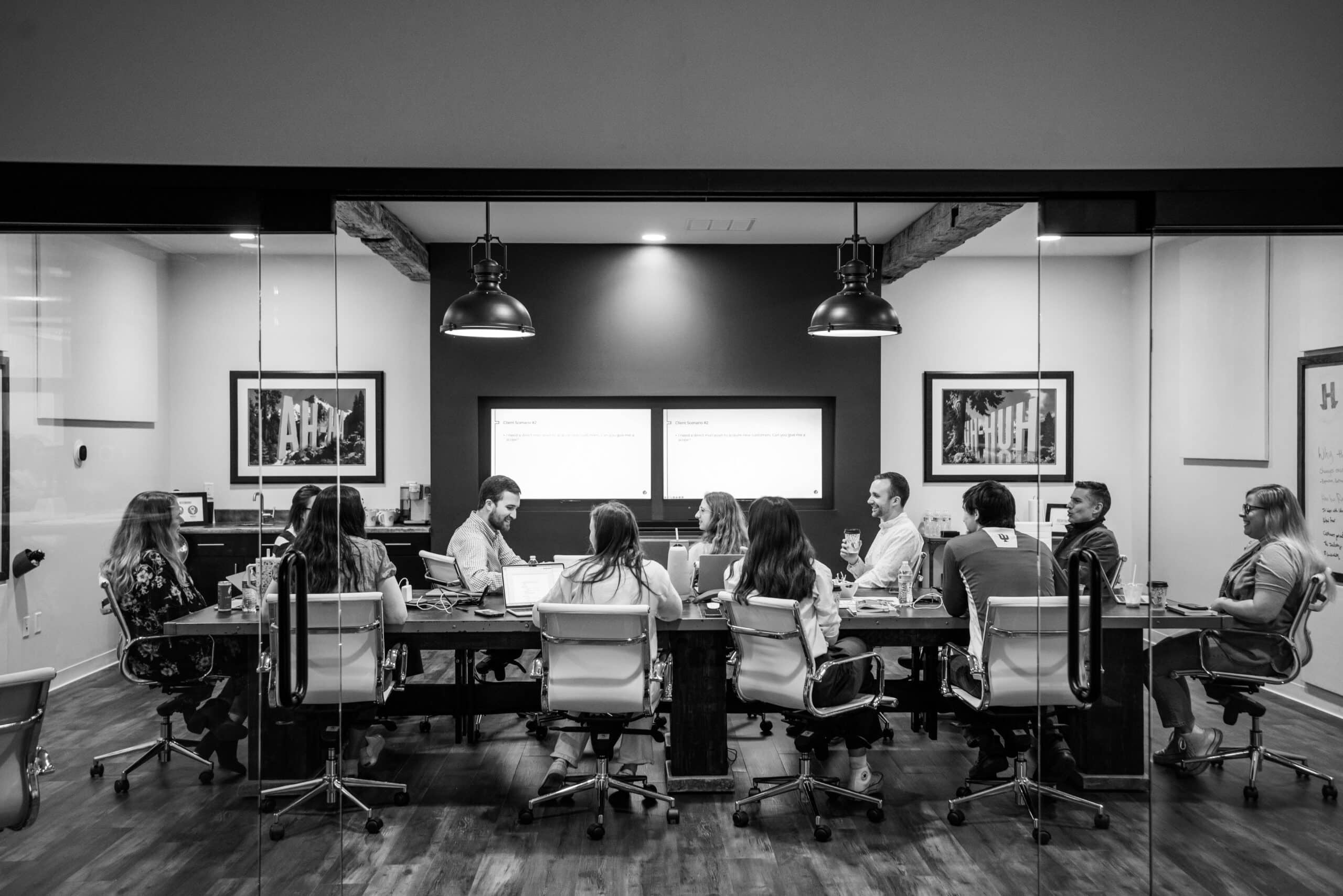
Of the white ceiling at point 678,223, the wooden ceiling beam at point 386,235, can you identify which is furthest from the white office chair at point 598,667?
the wooden ceiling beam at point 386,235

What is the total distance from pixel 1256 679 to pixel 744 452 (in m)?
4.48

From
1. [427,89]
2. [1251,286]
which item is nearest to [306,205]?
[427,89]

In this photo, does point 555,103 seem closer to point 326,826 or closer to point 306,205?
point 306,205

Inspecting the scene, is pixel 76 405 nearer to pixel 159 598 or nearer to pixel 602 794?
pixel 159 598

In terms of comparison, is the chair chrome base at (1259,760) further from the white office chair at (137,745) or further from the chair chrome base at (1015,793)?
the white office chair at (137,745)

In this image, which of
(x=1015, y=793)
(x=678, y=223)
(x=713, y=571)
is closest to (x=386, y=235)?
(x=678, y=223)

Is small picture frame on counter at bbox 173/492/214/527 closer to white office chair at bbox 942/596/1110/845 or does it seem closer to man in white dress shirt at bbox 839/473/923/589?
white office chair at bbox 942/596/1110/845

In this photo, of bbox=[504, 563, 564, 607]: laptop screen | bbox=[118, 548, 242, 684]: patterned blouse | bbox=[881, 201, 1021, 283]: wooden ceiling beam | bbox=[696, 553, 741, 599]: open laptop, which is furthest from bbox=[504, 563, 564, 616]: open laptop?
bbox=[881, 201, 1021, 283]: wooden ceiling beam

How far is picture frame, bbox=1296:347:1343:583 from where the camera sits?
2.37 metres

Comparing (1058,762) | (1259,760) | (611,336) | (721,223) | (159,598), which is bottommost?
(1058,762)

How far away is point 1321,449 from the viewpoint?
2396 mm

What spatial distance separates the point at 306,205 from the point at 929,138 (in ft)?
5.27

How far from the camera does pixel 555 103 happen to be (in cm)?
217

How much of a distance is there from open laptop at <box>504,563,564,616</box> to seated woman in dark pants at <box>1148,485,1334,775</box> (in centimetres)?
242
